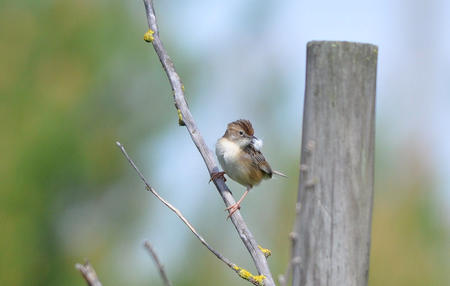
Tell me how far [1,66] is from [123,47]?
184 cm

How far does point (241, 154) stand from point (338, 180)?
3.07 meters

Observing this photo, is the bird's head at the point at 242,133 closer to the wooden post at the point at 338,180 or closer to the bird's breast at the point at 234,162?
the bird's breast at the point at 234,162

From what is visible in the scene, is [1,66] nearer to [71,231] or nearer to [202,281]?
[71,231]

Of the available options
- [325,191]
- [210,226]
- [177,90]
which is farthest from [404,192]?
[325,191]

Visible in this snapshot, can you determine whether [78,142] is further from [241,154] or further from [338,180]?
[338,180]

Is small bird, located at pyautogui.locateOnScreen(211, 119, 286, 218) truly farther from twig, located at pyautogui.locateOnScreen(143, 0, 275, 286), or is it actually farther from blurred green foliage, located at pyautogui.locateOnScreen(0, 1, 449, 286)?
blurred green foliage, located at pyautogui.locateOnScreen(0, 1, 449, 286)

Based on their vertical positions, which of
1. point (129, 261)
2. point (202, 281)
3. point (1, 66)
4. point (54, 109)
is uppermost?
point (1, 66)

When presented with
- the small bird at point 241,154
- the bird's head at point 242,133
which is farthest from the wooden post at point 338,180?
the bird's head at point 242,133

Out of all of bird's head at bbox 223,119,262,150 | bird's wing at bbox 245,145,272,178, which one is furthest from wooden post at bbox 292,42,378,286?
bird's wing at bbox 245,145,272,178

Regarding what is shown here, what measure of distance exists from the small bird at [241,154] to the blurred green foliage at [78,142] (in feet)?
15.5

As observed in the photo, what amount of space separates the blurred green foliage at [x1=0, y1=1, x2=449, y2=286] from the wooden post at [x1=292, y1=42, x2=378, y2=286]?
24.9 ft

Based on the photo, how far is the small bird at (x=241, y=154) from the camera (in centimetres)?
498

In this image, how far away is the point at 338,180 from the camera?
2010 millimetres

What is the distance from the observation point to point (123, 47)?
9883 mm
